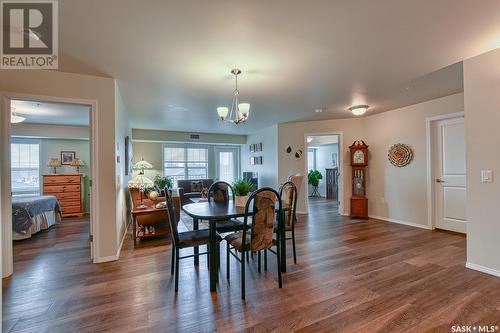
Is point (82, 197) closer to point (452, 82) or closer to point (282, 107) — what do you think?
point (282, 107)

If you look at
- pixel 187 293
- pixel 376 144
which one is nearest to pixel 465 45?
pixel 376 144

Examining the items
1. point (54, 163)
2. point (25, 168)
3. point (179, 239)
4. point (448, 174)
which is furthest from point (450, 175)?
point (25, 168)

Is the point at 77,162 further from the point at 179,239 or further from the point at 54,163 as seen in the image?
the point at 179,239

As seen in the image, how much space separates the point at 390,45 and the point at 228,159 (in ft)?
23.2

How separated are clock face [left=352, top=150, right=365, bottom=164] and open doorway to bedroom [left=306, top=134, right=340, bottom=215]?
306cm

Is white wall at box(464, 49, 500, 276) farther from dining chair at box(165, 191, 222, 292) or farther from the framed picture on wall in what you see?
the framed picture on wall

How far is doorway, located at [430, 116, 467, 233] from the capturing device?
4055 millimetres

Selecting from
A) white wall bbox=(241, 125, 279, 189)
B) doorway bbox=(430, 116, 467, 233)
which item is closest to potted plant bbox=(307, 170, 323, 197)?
white wall bbox=(241, 125, 279, 189)

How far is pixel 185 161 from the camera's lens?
8367 mm

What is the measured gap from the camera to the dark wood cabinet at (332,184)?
28.8 feet

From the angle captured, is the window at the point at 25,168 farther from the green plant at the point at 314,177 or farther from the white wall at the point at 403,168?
the green plant at the point at 314,177

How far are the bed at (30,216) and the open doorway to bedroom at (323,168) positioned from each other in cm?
728

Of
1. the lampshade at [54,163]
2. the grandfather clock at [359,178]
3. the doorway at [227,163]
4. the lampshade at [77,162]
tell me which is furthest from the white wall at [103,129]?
the doorway at [227,163]

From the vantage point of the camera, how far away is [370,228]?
4.54 meters
